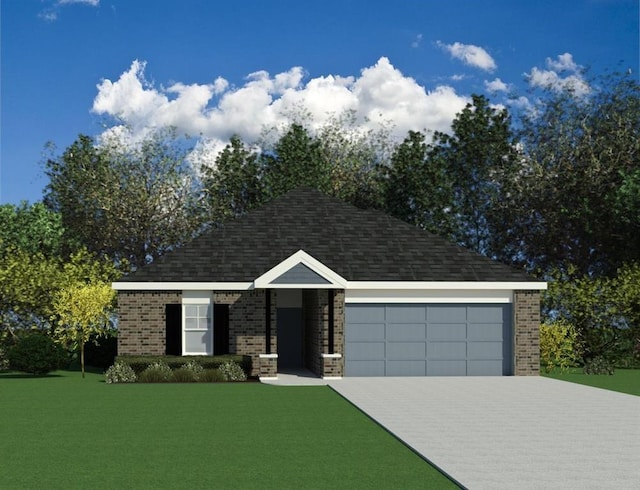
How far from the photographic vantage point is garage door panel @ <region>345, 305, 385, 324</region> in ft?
90.5

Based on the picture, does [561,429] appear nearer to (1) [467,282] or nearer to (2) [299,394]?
(2) [299,394]

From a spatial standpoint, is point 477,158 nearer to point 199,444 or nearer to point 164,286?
point 164,286

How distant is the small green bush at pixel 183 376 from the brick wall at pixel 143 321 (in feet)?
6.58

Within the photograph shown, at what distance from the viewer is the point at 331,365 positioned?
26.6 metres

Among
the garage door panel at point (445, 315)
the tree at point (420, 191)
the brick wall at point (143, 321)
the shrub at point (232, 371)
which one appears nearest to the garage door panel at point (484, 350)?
the garage door panel at point (445, 315)

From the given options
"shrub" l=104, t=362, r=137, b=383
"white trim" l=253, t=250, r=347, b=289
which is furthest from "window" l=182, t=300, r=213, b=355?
"white trim" l=253, t=250, r=347, b=289

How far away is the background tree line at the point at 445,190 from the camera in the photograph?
44.2 meters

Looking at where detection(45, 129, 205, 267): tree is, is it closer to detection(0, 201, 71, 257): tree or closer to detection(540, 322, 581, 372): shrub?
detection(0, 201, 71, 257): tree

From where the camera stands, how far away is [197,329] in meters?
27.7

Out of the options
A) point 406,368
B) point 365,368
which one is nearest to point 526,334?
point 406,368

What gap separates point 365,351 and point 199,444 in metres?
14.3

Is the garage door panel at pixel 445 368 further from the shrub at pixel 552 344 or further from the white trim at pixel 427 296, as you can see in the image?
the shrub at pixel 552 344

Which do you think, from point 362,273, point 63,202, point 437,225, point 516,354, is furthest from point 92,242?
point 516,354

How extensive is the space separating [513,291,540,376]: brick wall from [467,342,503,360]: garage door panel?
639 millimetres
